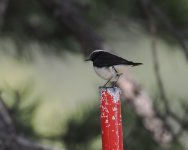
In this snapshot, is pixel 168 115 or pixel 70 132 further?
pixel 70 132

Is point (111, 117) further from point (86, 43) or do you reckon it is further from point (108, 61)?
point (86, 43)

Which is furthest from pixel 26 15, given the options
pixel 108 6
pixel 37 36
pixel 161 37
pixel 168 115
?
pixel 168 115

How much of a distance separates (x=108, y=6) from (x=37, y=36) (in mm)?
323

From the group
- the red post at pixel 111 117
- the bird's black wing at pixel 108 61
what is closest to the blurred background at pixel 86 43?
the bird's black wing at pixel 108 61

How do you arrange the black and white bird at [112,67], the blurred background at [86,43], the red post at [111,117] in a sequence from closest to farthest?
the red post at [111,117] → the black and white bird at [112,67] → the blurred background at [86,43]

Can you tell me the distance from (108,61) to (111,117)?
224 mm

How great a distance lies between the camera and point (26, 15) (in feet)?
10.2

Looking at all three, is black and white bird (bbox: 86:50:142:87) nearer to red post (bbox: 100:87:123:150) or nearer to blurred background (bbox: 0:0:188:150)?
red post (bbox: 100:87:123:150)

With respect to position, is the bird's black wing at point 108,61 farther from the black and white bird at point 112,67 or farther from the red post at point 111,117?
the red post at point 111,117

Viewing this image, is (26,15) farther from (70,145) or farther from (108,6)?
(70,145)

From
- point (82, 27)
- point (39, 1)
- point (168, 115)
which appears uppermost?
point (39, 1)

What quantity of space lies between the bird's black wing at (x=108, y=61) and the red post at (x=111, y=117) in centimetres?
16

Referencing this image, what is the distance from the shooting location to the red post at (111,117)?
1699 mm

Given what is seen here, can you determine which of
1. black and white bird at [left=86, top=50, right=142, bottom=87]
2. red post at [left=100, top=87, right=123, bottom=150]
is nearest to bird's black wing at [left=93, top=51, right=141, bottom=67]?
black and white bird at [left=86, top=50, right=142, bottom=87]
